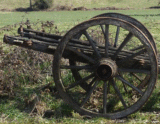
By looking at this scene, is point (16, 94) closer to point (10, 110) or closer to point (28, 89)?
point (28, 89)

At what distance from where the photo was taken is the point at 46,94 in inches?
243

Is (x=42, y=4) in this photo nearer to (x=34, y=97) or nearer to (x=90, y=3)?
(x=90, y=3)

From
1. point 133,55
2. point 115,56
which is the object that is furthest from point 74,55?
point 133,55

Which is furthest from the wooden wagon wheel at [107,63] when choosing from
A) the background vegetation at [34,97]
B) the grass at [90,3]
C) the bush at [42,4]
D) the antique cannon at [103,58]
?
the bush at [42,4]

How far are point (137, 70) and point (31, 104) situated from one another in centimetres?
258

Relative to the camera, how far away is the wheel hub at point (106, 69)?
482cm

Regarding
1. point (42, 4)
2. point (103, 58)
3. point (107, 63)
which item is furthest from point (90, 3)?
point (107, 63)

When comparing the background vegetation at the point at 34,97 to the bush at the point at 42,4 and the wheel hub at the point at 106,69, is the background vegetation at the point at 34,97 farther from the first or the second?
the bush at the point at 42,4

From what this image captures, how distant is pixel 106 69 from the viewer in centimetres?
491

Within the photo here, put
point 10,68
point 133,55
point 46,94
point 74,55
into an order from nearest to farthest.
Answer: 1. point 133,55
2. point 74,55
3. point 46,94
4. point 10,68

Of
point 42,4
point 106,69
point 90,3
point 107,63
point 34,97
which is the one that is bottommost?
point 34,97

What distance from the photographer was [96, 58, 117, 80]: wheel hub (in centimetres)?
482

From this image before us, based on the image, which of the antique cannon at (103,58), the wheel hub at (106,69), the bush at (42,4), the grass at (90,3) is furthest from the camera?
the bush at (42,4)

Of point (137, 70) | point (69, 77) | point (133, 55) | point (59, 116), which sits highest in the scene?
point (133, 55)
